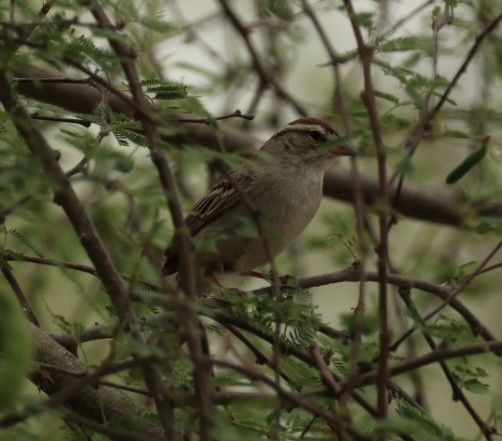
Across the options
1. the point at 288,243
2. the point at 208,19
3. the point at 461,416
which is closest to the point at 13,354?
the point at 288,243

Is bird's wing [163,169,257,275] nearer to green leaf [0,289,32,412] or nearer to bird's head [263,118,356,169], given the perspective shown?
bird's head [263,118,356,169]

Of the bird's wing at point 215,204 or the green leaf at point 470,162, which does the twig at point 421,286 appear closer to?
the green leaf at point 470,162

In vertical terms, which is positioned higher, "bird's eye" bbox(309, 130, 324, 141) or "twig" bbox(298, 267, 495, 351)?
"bird's eye" bbox(309, 130, 324, 141)

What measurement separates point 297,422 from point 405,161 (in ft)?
2.93

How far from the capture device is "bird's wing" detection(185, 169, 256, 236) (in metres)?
4.85

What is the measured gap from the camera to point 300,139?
5145 millimetres

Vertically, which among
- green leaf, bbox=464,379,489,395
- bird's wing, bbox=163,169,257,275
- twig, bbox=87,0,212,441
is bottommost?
twig, bbox=87,0,212,441

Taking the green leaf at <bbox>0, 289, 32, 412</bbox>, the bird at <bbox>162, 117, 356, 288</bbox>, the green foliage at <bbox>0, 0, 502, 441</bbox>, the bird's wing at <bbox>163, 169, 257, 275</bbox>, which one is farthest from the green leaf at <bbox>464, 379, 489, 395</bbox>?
the green leaf at <bbox>0, 289, 32, 412</bbox>

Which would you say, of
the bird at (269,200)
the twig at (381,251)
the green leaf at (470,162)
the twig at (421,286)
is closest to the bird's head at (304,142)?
the bird at (269,200)

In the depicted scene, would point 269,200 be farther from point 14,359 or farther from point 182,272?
point 14,359

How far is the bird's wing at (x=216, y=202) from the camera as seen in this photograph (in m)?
4.85

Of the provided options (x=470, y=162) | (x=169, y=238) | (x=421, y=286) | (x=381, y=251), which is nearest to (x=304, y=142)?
(x=169, y=238)

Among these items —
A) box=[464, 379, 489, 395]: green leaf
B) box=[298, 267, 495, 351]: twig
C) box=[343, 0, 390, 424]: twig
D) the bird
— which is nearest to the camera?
A: box=[343, 0, 390, 424]: twig

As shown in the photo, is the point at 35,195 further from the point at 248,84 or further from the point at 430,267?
the point at 248,84
